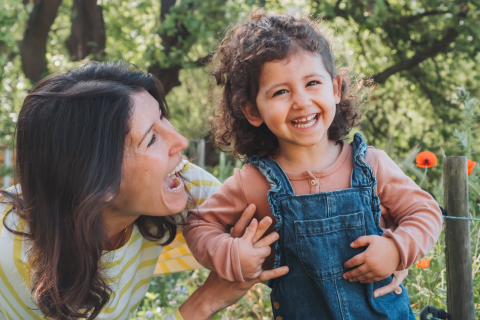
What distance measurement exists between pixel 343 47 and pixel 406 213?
153 inches

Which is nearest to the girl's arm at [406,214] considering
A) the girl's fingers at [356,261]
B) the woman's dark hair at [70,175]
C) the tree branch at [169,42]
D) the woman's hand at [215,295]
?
the girl's fingers at [356,261]

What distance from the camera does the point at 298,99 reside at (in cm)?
144

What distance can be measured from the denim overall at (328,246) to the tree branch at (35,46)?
4799mm

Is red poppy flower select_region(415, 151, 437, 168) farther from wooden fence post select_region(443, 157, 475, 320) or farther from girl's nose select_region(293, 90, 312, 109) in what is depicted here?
girl's nose select_region(293, 90, 312, 109)

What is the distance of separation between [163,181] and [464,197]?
1160mm

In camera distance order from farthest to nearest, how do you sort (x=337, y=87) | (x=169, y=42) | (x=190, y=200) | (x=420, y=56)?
1. (x=420, y=56)
2. (x=169, y=42)
3. (x=190, y=200)
4. (x=337, y=87)

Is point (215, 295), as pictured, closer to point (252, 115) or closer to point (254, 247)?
point (254, 247)

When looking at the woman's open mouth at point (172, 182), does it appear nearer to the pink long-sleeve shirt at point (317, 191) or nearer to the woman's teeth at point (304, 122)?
the pink long-sleeve shirt at point (317, 191)

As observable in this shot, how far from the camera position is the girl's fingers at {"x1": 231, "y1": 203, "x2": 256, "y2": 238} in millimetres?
1524

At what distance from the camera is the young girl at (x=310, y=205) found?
4.68 ft

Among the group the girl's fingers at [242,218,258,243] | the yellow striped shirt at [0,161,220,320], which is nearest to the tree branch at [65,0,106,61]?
the yellow striped shirt at [0,161,220,320]

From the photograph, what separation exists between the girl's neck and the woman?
0.27 meters

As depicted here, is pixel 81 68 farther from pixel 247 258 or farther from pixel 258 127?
pixel 247 258

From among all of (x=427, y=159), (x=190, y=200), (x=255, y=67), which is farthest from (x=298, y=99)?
(x=427, y=159)
